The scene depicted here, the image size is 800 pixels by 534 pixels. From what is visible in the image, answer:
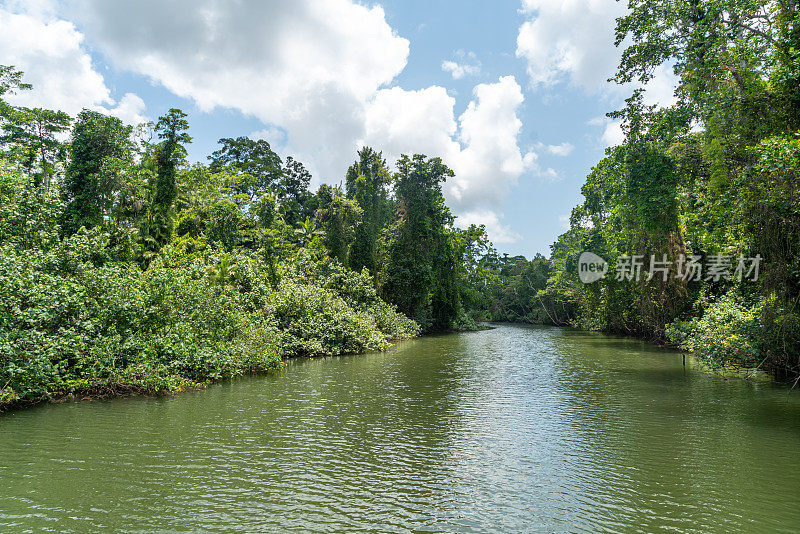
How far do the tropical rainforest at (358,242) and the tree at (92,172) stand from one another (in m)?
0.07

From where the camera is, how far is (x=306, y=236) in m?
30.4

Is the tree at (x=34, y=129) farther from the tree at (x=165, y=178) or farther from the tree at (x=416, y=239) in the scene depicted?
the tree at (x=416, y=239)

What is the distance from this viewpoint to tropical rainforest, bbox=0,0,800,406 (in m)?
10.1

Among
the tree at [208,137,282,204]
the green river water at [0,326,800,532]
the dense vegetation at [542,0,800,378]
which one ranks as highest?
the tree at [208,137,282,204]

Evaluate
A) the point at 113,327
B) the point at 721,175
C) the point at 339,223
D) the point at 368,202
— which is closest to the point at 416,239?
the point at 368,202

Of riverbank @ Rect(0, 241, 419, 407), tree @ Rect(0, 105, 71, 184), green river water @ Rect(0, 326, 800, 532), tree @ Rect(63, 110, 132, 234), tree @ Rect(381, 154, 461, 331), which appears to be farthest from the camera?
tree @ Rect(381, 154, 461, 331)

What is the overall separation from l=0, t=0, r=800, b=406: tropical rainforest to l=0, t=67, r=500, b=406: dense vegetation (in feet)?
0.25

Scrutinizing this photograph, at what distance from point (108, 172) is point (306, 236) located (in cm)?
1357

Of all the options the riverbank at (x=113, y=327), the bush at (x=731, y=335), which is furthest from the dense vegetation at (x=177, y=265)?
the bush at (x=731, y=335)

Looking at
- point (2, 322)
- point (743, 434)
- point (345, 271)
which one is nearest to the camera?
point (743, 434)

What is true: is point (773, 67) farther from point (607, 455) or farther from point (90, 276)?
point (90, 276)

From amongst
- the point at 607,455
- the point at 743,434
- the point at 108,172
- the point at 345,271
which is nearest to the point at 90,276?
the point at 108,172

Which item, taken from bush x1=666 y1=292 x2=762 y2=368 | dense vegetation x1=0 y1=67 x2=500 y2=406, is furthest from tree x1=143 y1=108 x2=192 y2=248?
bush x1=666 y1=292 x2=762 y2=368

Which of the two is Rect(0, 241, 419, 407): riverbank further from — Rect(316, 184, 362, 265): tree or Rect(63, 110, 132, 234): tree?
Rect(316, 184, 362, 265): tree
